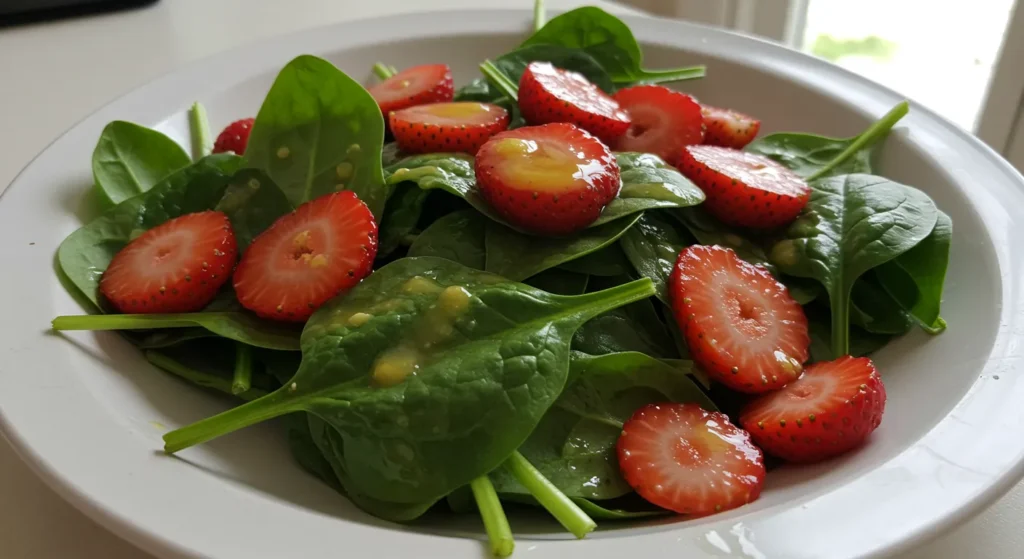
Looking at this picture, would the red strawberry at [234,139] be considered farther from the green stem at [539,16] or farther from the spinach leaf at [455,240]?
the green stem at [539,16]

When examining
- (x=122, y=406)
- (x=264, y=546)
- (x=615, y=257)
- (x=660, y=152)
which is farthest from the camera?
(x=660, y=152)

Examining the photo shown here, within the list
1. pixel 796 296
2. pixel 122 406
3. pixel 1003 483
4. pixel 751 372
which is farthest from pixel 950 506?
pixel 122 406

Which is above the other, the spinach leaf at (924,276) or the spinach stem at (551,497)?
the spinach leaf at (924,276)

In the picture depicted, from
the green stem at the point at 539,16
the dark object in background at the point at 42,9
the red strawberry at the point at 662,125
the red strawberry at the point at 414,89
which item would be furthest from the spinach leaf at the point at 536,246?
the dark object in background at the point at 42,9

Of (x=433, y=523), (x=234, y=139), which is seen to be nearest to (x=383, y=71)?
(x=234, y=139)

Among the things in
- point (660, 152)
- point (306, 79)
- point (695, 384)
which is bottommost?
point (695, 384)

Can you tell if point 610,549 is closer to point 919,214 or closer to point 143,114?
point 919,214

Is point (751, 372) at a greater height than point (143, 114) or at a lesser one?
lesser

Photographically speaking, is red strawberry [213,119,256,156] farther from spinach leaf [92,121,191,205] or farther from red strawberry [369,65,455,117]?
red strawberry [369,65,455,117]
